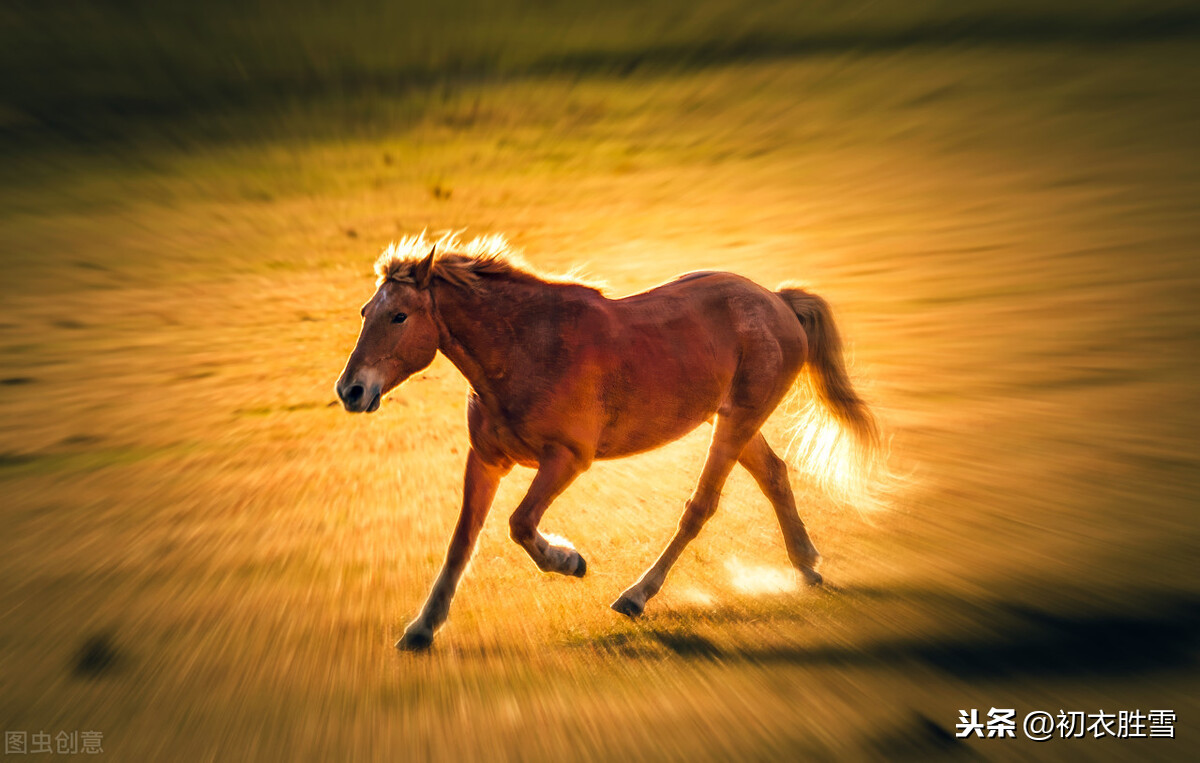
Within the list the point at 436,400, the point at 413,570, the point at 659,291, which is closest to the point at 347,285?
the point at 436,400

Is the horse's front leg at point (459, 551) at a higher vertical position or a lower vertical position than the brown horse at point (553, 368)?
lower

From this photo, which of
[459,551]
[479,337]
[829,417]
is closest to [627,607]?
[459,551]

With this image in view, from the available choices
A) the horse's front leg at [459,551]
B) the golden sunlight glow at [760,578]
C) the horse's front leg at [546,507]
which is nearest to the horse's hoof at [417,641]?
the horse's front leg at [459,551]

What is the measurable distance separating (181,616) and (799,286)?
408cm

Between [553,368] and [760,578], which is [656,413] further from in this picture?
[760,578]

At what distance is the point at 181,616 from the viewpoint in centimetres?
582

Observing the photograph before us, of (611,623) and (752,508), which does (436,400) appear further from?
(611,623)

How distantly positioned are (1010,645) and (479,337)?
2.91m

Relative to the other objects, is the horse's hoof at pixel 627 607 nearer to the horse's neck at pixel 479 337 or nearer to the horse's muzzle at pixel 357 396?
the horse's neck at pixel 479 337

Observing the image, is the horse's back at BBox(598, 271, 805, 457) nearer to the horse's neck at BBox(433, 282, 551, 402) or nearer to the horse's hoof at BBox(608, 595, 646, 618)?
the horse's neck at BBox(433, 282, 551, 402)

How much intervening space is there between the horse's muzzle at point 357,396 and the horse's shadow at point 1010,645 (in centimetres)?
160

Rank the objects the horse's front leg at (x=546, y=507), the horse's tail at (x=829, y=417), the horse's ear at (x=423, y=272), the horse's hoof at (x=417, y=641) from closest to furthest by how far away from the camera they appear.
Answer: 1. the horse's front leg at (x=546, y=507)
2. the horse's ear at (x=423, y=272)
3. the horse's hoof at (x=417, y=641)
4. the horse's tail at (x=829, y=417)

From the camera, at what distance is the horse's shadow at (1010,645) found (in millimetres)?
4633

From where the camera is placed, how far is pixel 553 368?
475cm
